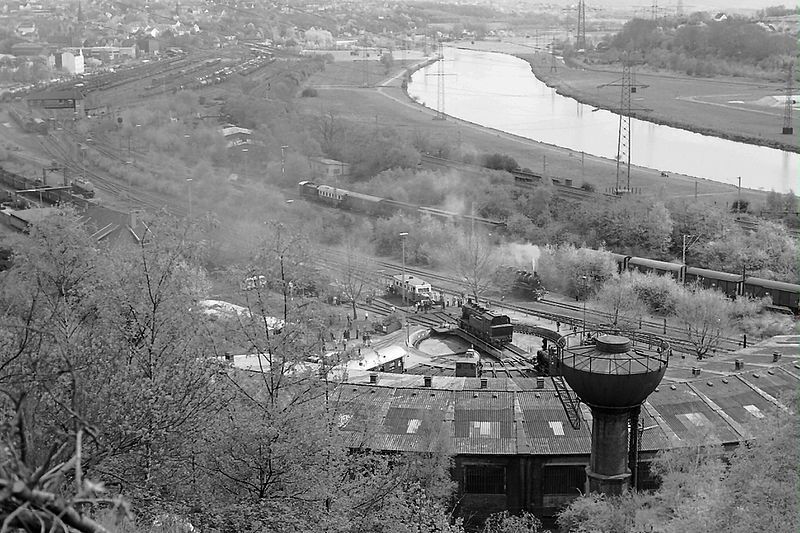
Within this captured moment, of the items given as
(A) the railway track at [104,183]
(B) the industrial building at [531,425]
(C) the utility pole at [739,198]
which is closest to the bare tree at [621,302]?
(B) the industrial building at [531,425]

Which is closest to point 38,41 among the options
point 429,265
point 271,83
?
point 271,83

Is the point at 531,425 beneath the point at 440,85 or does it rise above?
beneath

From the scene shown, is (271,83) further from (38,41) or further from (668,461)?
(668,461)

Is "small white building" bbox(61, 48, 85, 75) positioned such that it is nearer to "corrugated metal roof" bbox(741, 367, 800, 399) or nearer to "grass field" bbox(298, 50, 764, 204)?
"grass field" bbox(298, 50, 764, 204)

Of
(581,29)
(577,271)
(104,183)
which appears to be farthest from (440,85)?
(577,271)

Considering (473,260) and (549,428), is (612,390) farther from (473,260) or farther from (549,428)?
(473,260)

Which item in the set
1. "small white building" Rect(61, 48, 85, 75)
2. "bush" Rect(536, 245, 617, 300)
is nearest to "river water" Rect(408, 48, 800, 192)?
"bush" Rect(536, 245, 617, 300)
